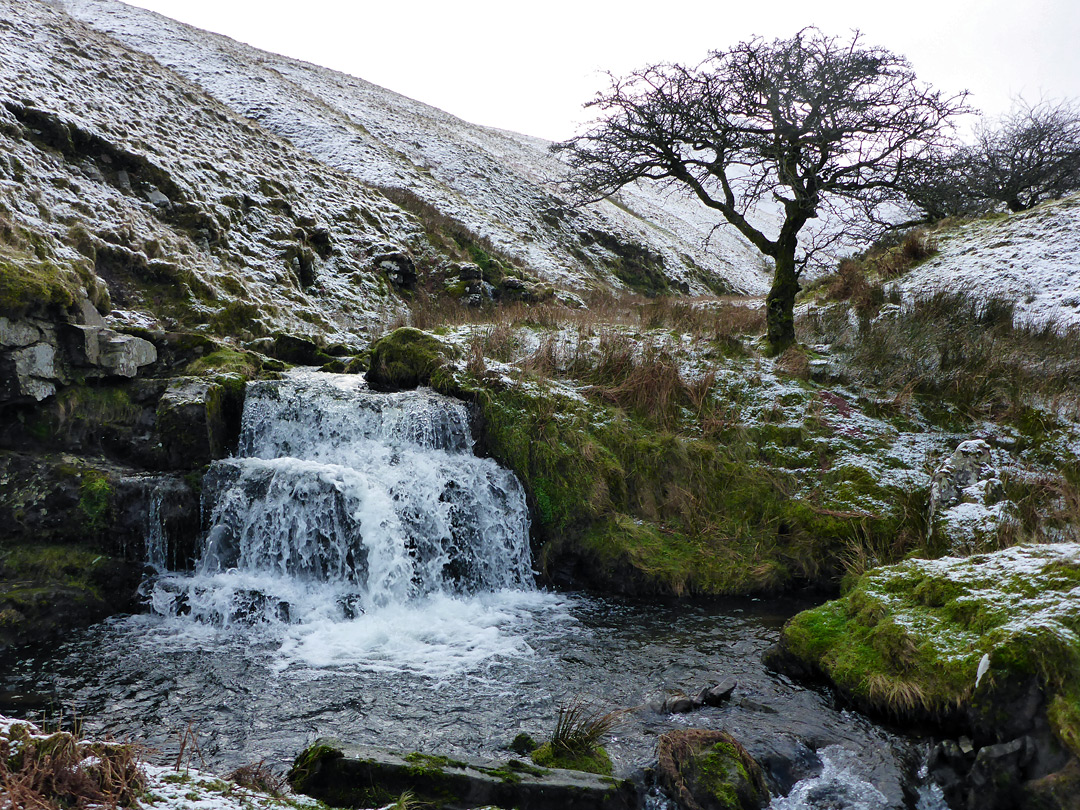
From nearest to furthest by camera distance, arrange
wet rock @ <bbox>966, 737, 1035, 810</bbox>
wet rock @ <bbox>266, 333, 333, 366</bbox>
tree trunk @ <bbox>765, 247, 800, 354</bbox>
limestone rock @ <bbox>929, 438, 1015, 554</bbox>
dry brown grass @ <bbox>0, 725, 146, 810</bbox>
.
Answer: dry brown grass @ <bbox>0, 725, 146, 810</bbox> < wet rock @ <bbox>966, 737, 1035, 810</bbox> < limestone rock @ <bbox>929, 438, 1015, 554</bbox> < tree trunk @ <bbox>765, 247, 800, 354</bbox> < wet rock @ <bbox>266, 333, 333, 366</bbox>

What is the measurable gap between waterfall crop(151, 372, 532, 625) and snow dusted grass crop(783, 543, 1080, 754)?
4249 millimetres

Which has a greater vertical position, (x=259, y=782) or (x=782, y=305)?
(x=782, y=305)

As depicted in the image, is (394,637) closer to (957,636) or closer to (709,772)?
(709,772)

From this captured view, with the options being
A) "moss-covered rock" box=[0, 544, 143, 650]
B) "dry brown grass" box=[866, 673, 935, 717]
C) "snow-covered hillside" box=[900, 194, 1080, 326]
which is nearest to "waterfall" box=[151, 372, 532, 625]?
"moss-covered rock" box=[0, 544, 143, 650]

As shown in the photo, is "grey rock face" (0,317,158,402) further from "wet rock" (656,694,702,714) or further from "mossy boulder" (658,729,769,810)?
"mossy boulder" (658,729,769,810)

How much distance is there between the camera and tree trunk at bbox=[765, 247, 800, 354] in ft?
36.7

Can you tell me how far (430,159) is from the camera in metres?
34.6

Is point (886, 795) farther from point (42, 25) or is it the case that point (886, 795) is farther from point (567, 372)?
point (42, 25)

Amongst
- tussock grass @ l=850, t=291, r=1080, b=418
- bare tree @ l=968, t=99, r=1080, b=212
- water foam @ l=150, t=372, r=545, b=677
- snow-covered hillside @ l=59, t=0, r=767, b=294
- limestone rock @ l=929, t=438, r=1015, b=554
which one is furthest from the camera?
snow-covered hillside @ l=59, t=0, r=767, b=294

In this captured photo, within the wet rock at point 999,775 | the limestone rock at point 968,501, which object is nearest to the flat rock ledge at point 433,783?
the wet rock at point 999,775

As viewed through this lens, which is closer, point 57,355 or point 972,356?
point 57,355

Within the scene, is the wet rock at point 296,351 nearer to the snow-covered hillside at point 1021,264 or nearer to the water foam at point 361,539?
the water foam at point 361,539

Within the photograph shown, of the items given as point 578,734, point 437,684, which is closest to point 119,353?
point 437,684

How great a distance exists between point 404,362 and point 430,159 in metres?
27.7
